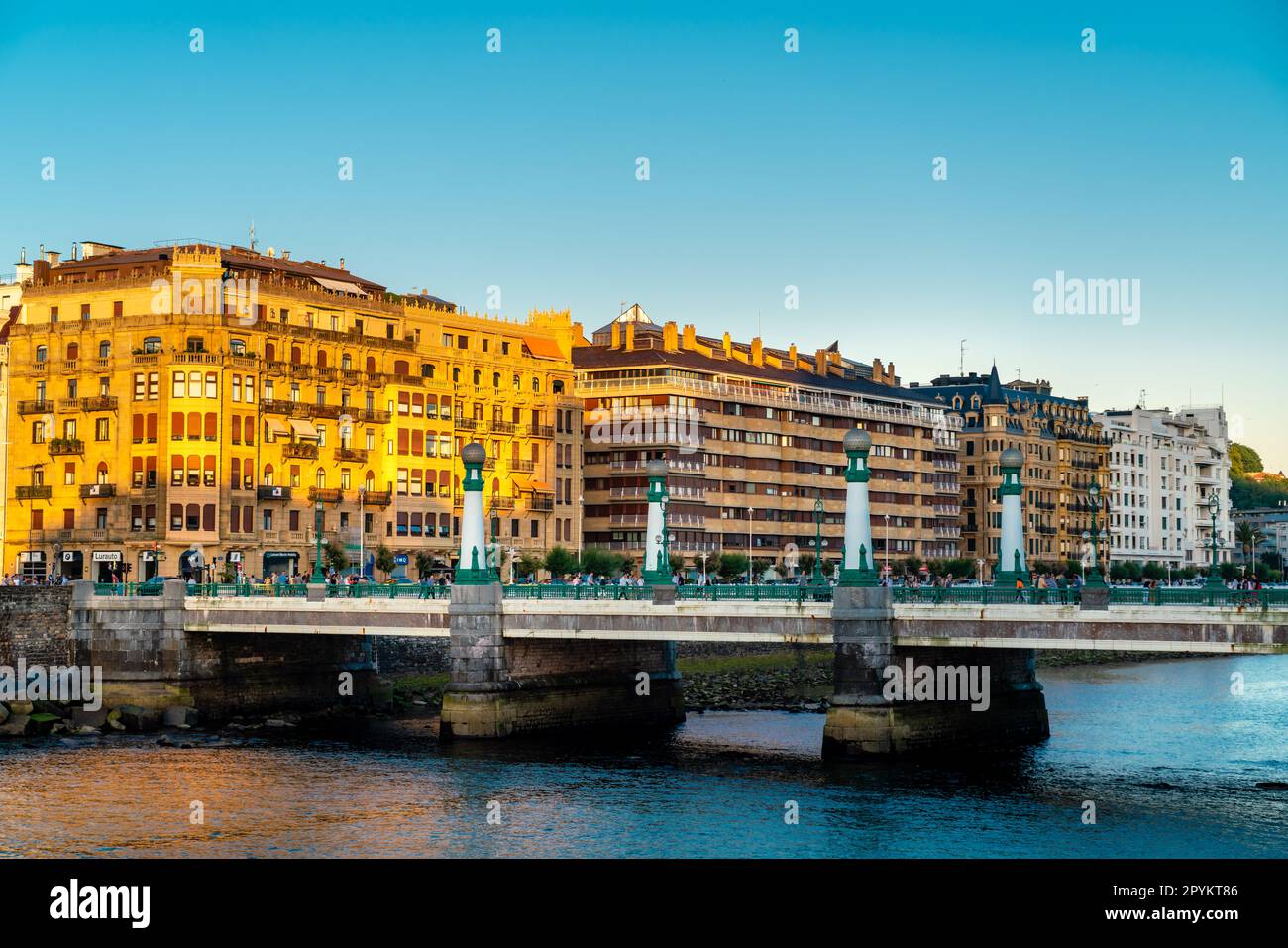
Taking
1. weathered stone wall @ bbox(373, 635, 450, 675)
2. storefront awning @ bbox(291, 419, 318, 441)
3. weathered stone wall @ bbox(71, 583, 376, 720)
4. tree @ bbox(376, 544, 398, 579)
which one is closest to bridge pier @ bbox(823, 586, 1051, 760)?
weathered stone wall @ bbox(71, 583, 376, 720)

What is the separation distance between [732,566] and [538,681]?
6270 cm

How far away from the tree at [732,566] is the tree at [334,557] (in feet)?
97.7

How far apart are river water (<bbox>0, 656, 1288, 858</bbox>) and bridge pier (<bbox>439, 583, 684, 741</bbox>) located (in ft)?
4.37

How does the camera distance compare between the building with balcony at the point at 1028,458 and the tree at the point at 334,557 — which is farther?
the building with balcony at the point at 1028,458

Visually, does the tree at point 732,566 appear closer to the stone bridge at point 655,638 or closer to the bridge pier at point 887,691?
the stone bridge at point 655,638

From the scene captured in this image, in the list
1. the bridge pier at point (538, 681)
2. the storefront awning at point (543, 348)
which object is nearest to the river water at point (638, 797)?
the bridge pier at point (538, 681)

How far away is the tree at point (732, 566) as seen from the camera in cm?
12975

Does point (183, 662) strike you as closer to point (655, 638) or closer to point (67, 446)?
point (655, 638)

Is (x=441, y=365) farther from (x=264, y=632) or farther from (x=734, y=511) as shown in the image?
(x=264, y=632)

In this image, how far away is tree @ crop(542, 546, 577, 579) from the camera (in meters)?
118

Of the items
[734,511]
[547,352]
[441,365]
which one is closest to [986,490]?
[734,511]

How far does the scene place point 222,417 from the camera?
10488 centimetres

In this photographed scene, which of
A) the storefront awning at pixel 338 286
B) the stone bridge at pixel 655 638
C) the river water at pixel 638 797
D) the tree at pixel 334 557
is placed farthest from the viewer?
the storefront awning at pixel 338 286

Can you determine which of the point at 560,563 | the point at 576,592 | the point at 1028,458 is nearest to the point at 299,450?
the point at 560,563
